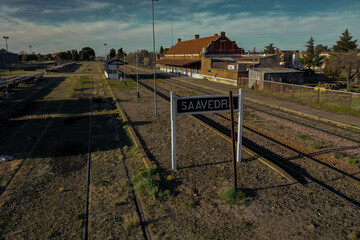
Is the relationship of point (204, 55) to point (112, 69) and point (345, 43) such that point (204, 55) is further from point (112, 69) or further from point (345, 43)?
point (345, 43)

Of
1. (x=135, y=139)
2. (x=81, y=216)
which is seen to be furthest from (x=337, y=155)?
(x=81, y=216)

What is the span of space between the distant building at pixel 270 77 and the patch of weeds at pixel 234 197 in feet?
77.0

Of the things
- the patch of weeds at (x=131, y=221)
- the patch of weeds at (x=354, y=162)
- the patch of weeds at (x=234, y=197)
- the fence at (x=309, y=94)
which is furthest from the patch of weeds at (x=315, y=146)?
the fence at (x=309, y=94)

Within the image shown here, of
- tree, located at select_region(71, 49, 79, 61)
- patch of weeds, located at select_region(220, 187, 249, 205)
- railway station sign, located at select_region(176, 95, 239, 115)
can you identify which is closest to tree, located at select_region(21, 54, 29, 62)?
tree, located at select_region(71, 49, 79, 61)

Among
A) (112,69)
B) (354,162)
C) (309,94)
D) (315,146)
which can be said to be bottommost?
(354,162)

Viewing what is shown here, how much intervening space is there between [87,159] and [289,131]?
10519 mm

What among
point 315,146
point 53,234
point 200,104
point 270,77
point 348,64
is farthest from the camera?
point 348,64

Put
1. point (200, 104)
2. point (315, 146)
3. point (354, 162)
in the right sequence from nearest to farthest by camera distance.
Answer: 1. point (200, 104)
2. point (354, 162)
3. point (315, 146)

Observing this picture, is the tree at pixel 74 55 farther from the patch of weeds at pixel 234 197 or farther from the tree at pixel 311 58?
the patch of weeds at pixel 234 197

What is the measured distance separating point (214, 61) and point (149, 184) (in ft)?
129

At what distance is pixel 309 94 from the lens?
22.3m

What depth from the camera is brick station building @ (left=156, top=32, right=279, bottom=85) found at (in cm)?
3891

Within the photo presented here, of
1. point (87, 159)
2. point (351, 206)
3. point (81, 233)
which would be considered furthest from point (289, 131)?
point (81, 233)

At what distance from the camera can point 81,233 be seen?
233 inches
